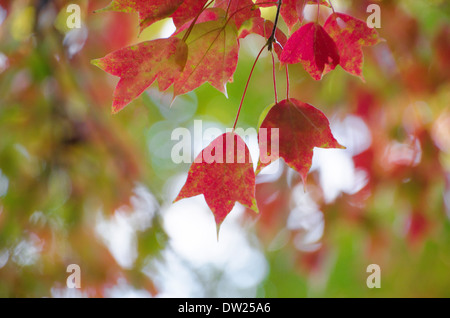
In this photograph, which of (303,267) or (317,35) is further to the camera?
(303,267)

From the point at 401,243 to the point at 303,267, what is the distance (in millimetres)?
1265

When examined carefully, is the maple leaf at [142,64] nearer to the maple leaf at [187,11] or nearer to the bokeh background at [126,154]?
the maple leaf at [187,11]

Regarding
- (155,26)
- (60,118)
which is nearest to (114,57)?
(60,118)

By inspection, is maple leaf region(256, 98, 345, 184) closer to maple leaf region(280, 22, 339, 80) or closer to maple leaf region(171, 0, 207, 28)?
maple leaf region(280, 22, 339, 80)

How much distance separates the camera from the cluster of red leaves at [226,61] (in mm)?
561

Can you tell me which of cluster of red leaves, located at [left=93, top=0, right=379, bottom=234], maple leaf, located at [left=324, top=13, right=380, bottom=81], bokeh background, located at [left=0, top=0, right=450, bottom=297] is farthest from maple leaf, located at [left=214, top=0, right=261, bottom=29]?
bokeh background, located at [left=0, top=0, right=450, bottom=297]

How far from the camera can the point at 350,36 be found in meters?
0.61

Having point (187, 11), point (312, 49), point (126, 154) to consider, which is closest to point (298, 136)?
point (312, 49)

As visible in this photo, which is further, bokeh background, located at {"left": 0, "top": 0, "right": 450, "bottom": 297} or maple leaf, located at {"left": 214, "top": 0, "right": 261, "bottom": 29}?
bokeh background, located at {"left": 0, "top": 0, "right": 450, "bottom": 297}

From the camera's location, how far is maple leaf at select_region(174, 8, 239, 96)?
1.87 ft

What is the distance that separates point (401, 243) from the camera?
301 cm

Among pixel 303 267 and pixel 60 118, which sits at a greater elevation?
pixel 60 118
